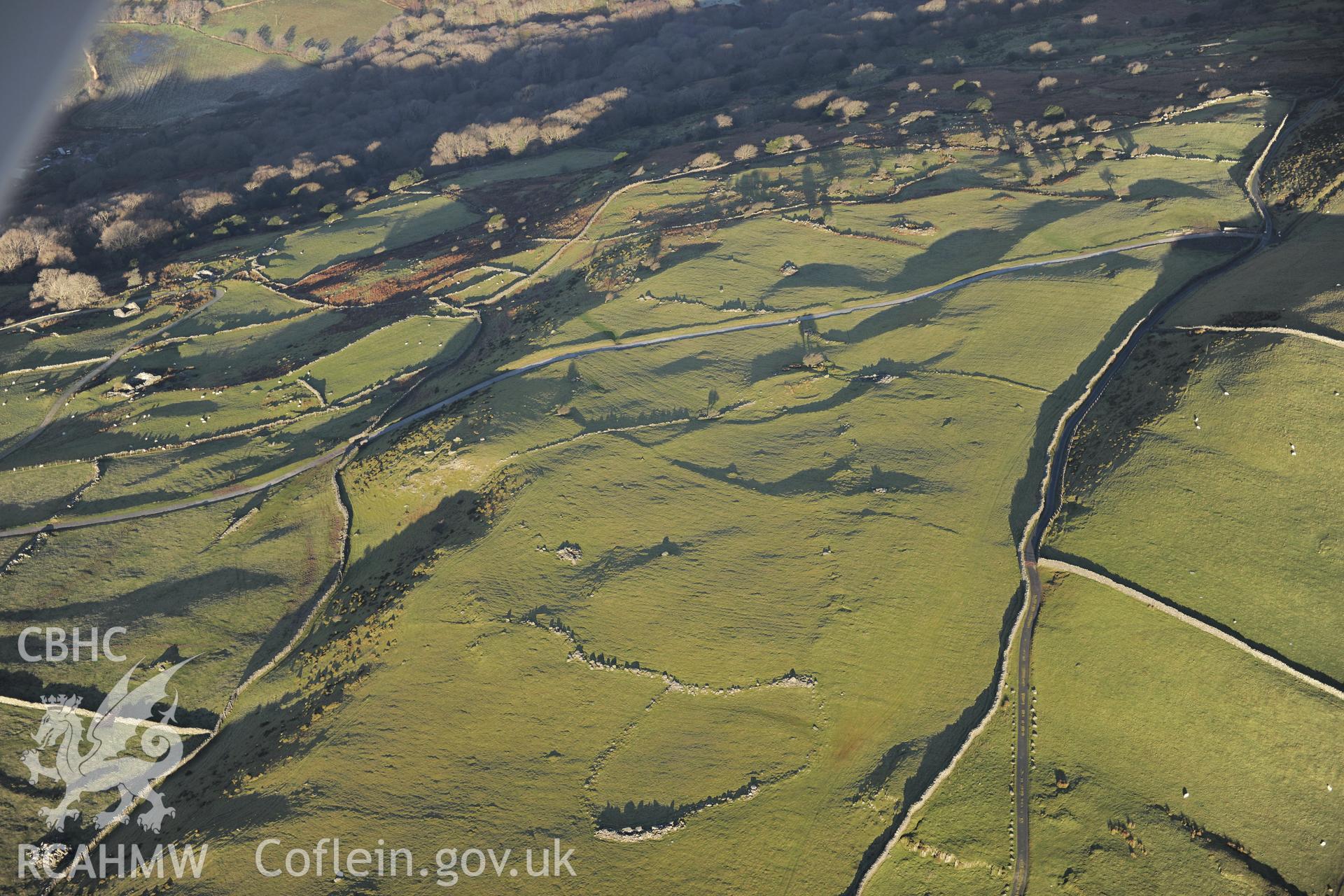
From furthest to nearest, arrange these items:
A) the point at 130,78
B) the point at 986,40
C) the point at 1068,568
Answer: the point at 130,78, the point at 986,40, the point at 1068,568

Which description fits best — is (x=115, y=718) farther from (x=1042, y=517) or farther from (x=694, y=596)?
(x=1042, y=517)

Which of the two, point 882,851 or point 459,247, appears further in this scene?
point 459,247

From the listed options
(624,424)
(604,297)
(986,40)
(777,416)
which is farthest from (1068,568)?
(986,40)

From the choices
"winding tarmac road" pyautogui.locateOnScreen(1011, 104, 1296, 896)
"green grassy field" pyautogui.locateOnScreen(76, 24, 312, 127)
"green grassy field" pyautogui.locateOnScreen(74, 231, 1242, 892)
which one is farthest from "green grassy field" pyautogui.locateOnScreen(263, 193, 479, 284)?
"green grassy field" pyautogui.locateOnScreen(76, 24, 312, 127)

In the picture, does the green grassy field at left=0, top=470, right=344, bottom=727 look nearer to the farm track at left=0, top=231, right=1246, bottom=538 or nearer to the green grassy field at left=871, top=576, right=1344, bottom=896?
the farm track at left=0, top=231, right=1246, bottom=538

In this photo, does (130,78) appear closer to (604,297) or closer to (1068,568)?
(604,297)

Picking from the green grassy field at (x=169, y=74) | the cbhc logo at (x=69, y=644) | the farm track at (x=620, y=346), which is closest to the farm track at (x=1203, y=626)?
the farm track at (x=620, y=346)

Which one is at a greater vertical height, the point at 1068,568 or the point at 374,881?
the point at 1068,568
